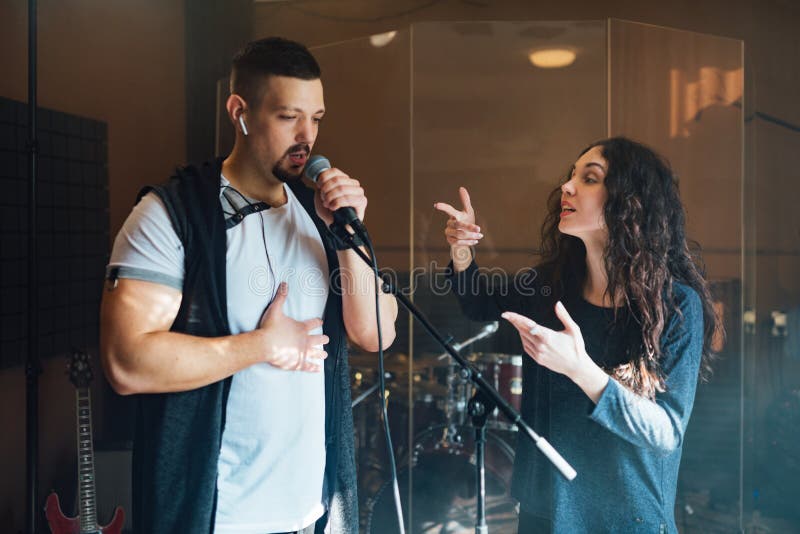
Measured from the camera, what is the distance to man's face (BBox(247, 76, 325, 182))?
5.14 ft

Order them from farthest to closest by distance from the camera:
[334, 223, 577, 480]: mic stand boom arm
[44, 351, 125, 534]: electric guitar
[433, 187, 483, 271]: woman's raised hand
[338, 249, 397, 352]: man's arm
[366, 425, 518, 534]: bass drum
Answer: [366, 425, 518, 534]: bass drum, [44, 351, 125, 534]: electric guitar, [433, 187, 483, 271]: woman's raised hand, [338, 249, 397, 352]: man's arm, [334, 223, 577, 480]: mic stand boom arm

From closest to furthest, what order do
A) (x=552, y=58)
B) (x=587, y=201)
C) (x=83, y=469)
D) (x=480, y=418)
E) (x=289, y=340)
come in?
1. (x=289, y=340)
2. (x=480, y=418)
3. (x=587, y=201)
4. (x=83, y=469)
5. (x=552, y=58)

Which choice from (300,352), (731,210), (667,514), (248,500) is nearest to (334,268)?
(300,352)

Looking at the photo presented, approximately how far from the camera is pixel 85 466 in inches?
102

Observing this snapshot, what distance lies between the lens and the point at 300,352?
4.78ft

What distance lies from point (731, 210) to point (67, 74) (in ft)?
9.35

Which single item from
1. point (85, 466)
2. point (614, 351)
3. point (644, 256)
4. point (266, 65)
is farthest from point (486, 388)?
point (85, 466)

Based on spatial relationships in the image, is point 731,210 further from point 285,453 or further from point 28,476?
point 28,476

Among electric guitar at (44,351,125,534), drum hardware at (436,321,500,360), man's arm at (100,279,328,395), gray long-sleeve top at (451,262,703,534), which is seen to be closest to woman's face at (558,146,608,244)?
gray long-sleeve top at (451,262,703,534)

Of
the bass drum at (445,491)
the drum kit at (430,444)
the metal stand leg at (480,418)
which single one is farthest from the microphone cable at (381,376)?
the bass drum at (445,491)

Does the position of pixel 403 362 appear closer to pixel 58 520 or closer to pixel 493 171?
pixel 493 171

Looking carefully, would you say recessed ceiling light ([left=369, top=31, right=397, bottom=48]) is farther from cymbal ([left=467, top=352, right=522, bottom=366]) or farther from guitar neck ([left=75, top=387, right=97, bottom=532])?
guitar neck ([left=75, top=387, right=97, bottom=532])

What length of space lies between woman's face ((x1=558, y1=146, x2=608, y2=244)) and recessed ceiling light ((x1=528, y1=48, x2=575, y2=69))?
1081 millimetres

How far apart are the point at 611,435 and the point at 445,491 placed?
1.67m
